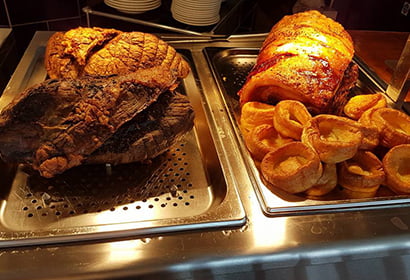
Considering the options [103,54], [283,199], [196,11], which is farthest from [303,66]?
[196,11]

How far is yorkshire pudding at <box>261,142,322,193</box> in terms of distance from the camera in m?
1.06

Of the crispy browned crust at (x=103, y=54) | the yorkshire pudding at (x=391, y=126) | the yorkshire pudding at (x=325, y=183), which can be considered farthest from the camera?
the crispy browned crust at (x=103, y=54)

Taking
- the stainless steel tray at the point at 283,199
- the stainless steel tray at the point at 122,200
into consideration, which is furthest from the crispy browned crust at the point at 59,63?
the stainless steel tray at the point at 283,199

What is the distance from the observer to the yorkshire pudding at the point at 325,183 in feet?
3.69

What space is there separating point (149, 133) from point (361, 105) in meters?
0.85

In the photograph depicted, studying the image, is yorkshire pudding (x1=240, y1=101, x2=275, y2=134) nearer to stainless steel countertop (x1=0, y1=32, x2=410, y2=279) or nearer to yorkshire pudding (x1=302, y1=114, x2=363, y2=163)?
yorkshire pudding (x1=302, y1=114, x2=363, y2=163)

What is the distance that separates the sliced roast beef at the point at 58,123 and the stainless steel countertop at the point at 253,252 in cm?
27

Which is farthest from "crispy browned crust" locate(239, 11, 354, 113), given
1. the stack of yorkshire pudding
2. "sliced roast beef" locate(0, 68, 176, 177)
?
"sliced roast beef" locate(0, 68, 176, 177)

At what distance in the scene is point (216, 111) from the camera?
1.44m

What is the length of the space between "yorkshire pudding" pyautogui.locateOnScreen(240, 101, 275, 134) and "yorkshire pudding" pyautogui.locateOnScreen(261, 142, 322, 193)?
0.74 feet

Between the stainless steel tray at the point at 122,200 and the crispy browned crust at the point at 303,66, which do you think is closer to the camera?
the stainless steel tray at the point at 122,200

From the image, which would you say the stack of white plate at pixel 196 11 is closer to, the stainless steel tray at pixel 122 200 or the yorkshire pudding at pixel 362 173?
the stainless steel tray at pixel 122 200

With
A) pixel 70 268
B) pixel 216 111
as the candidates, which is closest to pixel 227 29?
pixel 216 111

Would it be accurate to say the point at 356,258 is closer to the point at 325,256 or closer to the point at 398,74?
the point at 325,256
